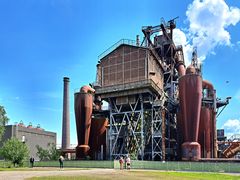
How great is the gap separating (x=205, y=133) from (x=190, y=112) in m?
7.48

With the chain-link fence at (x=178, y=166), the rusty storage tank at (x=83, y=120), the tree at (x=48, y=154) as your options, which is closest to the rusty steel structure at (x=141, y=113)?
the rusty storage tank at (x=83, y=120)

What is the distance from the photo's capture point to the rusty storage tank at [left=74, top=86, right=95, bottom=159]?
70.4 metres

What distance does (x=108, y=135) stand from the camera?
236 ft

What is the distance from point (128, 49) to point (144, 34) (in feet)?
47.6

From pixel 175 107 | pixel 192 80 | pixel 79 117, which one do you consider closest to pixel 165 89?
pixel 175 107

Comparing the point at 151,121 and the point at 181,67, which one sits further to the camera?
the point at 181,67

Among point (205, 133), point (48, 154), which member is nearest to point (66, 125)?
point (48, 154)

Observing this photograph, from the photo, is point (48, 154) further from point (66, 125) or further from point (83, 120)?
point (83, 120)

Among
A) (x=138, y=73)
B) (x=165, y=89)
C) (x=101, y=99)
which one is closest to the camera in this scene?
(x=138, y=73)

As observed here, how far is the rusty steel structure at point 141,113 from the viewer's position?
63672 millimetres

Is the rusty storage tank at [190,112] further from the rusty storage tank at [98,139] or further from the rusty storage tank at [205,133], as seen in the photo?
the rusty storage tank at [98,139]

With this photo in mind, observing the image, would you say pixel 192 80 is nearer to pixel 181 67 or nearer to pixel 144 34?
pixel 181 67

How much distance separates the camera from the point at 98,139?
73.5 meters

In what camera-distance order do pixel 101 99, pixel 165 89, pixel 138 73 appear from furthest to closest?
1. pixel 165 89
2. pixel 101 99
3. pixel 138 73
